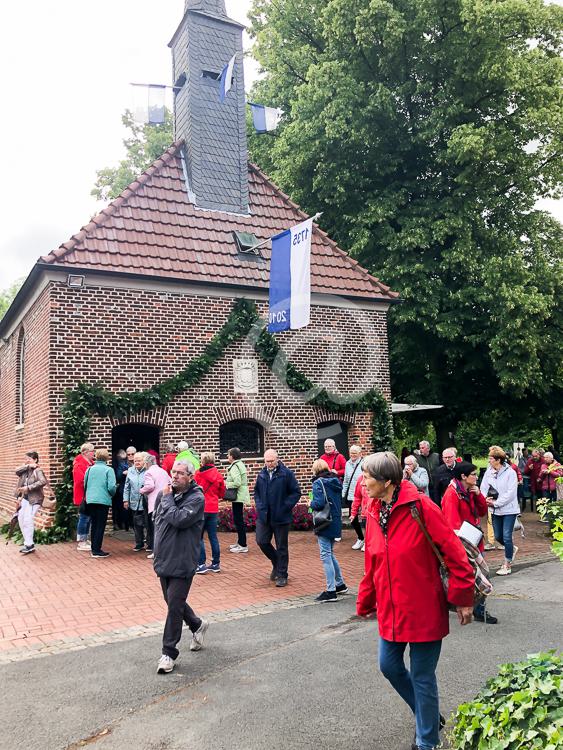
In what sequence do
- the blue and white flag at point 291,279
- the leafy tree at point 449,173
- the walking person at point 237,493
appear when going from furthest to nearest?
the leafy tree at point 449,173
the blue and white flag at point 291,279
the walking person at point 237,493

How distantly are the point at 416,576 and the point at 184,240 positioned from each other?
38.5 feet

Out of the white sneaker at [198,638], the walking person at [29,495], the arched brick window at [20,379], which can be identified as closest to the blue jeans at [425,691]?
the white sneaker at [198,638]

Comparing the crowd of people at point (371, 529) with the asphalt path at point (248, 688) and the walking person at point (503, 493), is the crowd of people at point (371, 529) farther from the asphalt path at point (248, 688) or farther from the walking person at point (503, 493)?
the asphalt path at point (248, 688)

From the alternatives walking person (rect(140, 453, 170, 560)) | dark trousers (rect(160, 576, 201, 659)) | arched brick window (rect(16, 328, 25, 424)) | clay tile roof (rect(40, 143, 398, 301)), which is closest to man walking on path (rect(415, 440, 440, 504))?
clay tile roof (rect(40, 143, 398, 301))

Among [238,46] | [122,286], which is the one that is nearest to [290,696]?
[122,286]

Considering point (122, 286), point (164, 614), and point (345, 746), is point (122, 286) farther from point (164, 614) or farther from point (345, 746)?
point (345, 746)

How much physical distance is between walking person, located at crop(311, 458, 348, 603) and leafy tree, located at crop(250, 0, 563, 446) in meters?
9.94

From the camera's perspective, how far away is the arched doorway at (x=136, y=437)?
45.1 feet

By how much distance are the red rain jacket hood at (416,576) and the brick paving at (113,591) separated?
3471 mm

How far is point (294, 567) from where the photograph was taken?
30.5 feet

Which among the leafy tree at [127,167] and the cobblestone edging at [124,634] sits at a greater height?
the leafy tree at [127,167]

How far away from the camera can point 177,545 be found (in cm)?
524

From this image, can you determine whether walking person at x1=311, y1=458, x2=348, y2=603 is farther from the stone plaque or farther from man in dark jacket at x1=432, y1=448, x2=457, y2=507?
the stone plaque

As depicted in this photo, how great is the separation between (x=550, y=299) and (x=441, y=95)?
627cm
